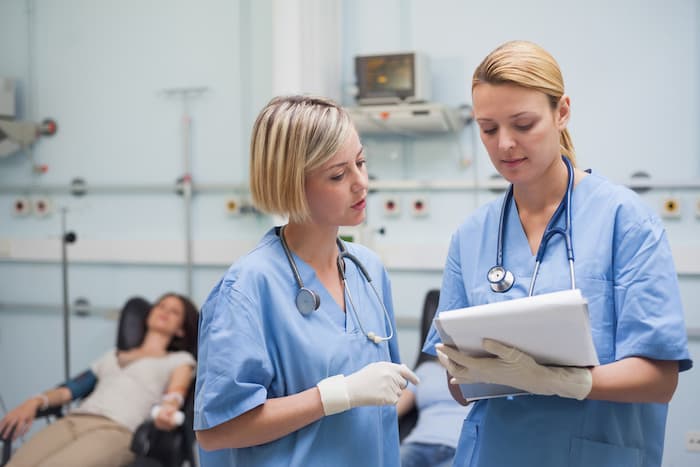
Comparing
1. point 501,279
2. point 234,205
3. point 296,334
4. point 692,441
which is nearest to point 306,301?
point 296,334

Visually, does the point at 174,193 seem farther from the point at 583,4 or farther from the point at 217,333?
the point at 217,333

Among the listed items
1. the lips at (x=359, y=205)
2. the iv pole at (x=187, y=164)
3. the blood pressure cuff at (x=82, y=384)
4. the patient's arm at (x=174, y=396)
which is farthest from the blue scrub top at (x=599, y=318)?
the iv pole at (x=187, y=164)

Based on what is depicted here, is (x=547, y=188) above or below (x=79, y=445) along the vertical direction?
above

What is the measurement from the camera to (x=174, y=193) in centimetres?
327

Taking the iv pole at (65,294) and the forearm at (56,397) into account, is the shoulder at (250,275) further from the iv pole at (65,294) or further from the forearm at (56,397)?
the iv pole at (65,294)

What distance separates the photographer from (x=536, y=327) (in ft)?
3.04

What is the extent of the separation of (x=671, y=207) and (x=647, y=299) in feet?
5.71

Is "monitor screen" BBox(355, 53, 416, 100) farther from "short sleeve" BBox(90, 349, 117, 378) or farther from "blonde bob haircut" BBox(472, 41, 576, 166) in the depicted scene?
"blonde bob haircut" BBox(472, 41, 576, 166)

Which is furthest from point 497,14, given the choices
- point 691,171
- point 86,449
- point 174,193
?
point 86,449

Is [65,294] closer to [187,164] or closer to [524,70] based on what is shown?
[187,164]

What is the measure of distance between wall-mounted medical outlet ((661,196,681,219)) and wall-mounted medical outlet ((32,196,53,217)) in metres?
2.77

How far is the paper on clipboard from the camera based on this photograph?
889 millimetres

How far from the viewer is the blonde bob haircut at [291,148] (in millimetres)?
1109

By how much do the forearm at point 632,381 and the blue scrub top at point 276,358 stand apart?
38cm
